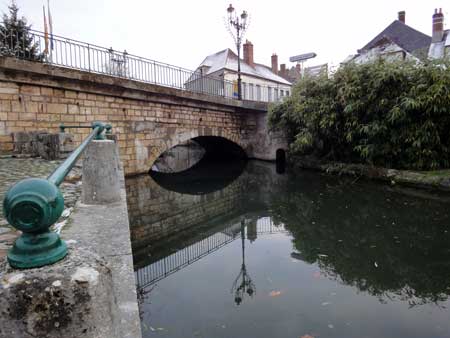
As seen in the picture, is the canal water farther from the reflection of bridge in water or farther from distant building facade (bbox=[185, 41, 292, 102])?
distant building facade (bbox=[185, 41, 292, 102])

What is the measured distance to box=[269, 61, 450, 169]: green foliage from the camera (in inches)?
284

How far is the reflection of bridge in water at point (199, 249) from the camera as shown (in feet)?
10.3

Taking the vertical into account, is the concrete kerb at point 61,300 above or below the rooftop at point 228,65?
below

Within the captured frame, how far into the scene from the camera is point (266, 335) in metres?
2.16

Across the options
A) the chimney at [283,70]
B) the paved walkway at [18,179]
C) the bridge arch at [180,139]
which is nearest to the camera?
the paved walkway at [18,179]

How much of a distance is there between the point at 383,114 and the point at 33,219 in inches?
354

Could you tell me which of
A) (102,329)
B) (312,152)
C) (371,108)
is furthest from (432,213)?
(312,152)

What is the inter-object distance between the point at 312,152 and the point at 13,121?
9726mm

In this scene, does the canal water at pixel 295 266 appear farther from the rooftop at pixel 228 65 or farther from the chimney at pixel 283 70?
the chimney at pixel 283 70

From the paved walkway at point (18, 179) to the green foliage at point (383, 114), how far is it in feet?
24.8

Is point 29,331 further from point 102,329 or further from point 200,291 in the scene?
point 200,291

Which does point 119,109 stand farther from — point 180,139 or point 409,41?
point 409,41

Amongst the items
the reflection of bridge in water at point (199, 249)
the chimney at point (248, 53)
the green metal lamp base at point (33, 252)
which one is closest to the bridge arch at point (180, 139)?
the reflection of bridge in water at point (199, 249)

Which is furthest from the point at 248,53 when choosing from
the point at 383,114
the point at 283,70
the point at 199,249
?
the point at 199,249
